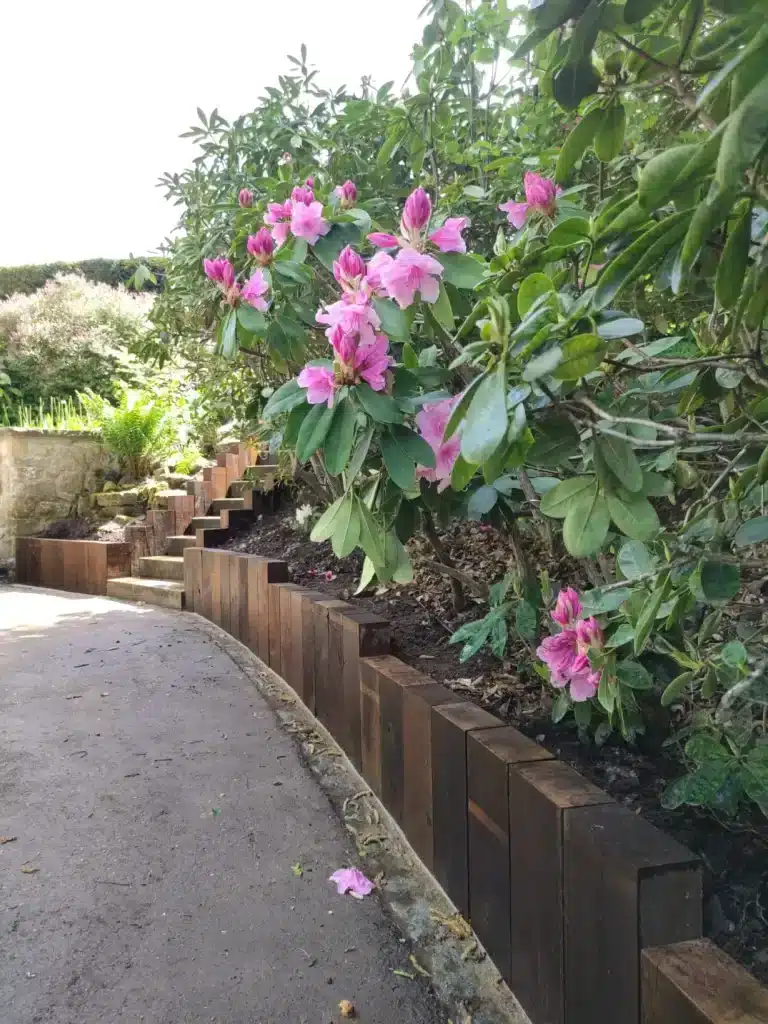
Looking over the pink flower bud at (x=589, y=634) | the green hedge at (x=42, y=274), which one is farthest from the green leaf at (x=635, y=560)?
the green hedge at (x=42, y=274)

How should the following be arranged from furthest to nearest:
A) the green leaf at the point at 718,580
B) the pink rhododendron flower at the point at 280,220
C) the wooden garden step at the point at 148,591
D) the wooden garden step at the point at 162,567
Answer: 1. the wooden garden step at the point at 162,567
2. the wooden garden step at the point at 148,591
3. the pink rhododendron flower at the point at 280,220
4. the green leaf at the point at 718,580

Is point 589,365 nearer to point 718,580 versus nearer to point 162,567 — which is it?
point 718,580

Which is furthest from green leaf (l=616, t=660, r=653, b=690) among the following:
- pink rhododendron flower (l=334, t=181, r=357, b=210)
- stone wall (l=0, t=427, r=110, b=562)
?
stone wall (l=0, t=427, r=110, b=562)

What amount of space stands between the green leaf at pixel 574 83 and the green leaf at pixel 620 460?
47 cm

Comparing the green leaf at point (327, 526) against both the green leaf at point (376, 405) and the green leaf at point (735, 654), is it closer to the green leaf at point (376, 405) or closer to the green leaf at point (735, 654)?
the green leaf at point (376, 405)

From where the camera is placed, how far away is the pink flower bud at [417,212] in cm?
130

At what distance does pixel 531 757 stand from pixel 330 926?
0.67 m

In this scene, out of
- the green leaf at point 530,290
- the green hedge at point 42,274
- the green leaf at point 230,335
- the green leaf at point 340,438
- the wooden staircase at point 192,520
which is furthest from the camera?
the green hedge at point 42,274

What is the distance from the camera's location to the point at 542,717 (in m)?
2.02

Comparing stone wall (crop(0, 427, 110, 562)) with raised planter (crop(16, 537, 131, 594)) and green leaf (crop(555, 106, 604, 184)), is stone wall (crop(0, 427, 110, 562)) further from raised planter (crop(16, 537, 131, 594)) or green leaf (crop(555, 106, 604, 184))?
green leaf (crop(555, 106, 604, 184))

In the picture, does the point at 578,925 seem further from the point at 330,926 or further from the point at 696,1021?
the point at 330,926

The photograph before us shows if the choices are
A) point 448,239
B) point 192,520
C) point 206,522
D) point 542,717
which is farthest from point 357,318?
point 192,520

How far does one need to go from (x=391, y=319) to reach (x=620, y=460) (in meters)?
0.45

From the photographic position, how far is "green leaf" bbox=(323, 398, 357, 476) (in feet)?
3.80
